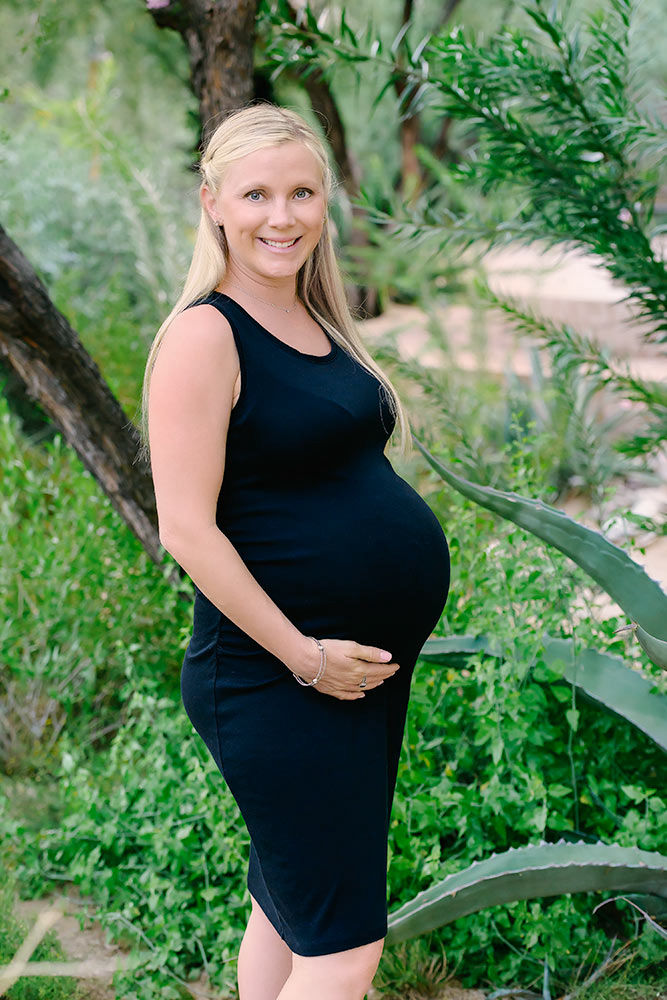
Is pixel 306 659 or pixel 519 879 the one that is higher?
pixel 306 659

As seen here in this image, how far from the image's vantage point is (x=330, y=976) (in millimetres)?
1581

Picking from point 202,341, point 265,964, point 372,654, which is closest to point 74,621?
point 265,964

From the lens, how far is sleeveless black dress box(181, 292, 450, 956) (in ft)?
5.10

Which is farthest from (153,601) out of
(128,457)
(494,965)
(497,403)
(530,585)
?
(497,403)

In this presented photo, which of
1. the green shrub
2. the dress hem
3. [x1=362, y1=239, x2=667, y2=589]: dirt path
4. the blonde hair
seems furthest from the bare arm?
[x1=362, y1=239, x2=667, y2=589]: dirt path

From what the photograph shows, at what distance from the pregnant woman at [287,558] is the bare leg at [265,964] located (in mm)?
225

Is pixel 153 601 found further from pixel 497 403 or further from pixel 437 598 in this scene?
pixel 497 403

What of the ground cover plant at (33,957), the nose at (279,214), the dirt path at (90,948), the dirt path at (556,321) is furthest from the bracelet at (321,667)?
the dirt path at (556,321)

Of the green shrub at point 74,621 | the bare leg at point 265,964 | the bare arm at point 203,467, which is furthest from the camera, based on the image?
the green shrub at point 74,621

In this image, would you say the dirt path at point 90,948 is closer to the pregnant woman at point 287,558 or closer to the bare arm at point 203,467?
the pregnant woman at point 287,558

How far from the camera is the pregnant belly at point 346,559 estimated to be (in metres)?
1.56

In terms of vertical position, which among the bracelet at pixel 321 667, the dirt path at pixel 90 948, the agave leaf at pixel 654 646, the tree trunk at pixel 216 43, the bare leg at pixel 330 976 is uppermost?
the tree trunk at pixel 216 43

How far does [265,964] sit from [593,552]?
99cm

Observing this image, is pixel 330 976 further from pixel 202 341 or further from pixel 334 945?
pixel 202 341
